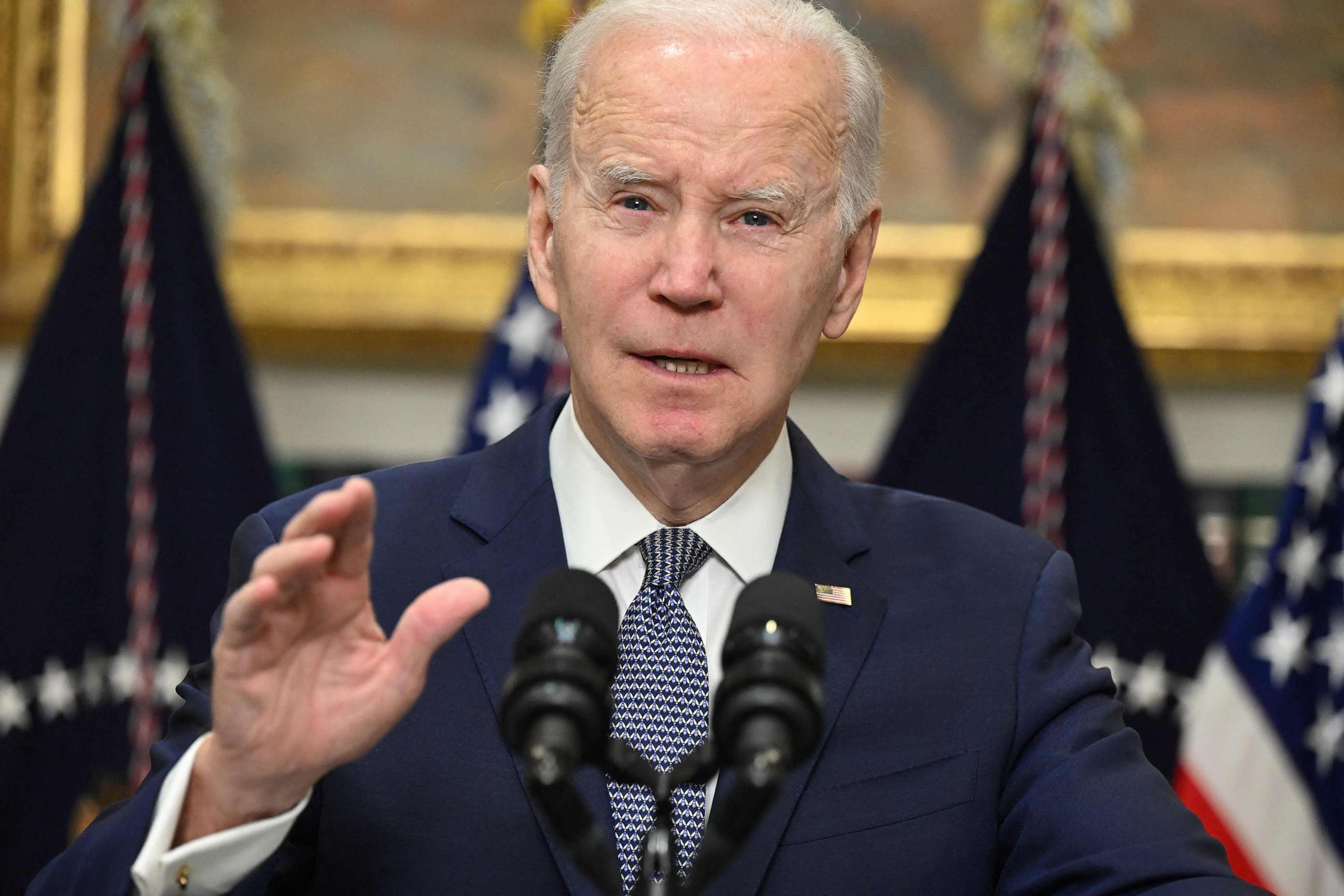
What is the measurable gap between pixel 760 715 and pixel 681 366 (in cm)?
84

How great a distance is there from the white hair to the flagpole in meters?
1.87

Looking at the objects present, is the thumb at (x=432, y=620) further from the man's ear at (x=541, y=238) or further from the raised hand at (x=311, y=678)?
the man's ear at (x=541, y=238)

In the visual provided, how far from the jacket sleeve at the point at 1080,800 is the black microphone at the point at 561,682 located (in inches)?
34.1

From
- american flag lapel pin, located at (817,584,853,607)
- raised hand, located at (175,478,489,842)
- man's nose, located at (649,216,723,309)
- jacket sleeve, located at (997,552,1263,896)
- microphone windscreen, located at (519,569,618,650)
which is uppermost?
man's nose, located at (649,216,723,309)

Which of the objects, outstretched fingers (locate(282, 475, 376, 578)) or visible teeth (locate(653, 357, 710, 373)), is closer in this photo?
outstretched fingers (locate(282, 475, 376, 578))

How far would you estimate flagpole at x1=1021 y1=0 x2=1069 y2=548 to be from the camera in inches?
155

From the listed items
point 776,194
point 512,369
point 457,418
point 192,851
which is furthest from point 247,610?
point 457,418

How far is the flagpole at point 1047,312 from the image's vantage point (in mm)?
3947

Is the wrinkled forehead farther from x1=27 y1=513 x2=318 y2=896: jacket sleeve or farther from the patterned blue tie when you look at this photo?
x1=27 y1=513 x2=318 y2=896: jacket sleeve

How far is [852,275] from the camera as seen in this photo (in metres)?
2.23

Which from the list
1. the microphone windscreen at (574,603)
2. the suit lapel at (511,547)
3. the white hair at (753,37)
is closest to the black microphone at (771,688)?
the microphone windscreen at (574,603)

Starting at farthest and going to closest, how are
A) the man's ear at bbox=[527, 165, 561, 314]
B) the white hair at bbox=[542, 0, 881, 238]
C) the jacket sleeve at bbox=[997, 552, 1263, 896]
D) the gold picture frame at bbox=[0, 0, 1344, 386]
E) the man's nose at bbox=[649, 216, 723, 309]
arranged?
1. the gold picture frame at bbox=[0, 0, 1344, 386]
2. the man's ear at bbox=[527, 165, 561, 314]
3. the white hair at bbox=[542, 0, 881, 238]
4. the man's nose at bbox=[649, 216, 723, 309]
5. the jacket sleeve at bbox=[997, 552, 1263, 896]

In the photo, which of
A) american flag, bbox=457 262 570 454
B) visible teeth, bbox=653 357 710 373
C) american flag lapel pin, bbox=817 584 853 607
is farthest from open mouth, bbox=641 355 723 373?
american flag, bbox=457 262 570 454

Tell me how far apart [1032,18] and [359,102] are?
192 cm
